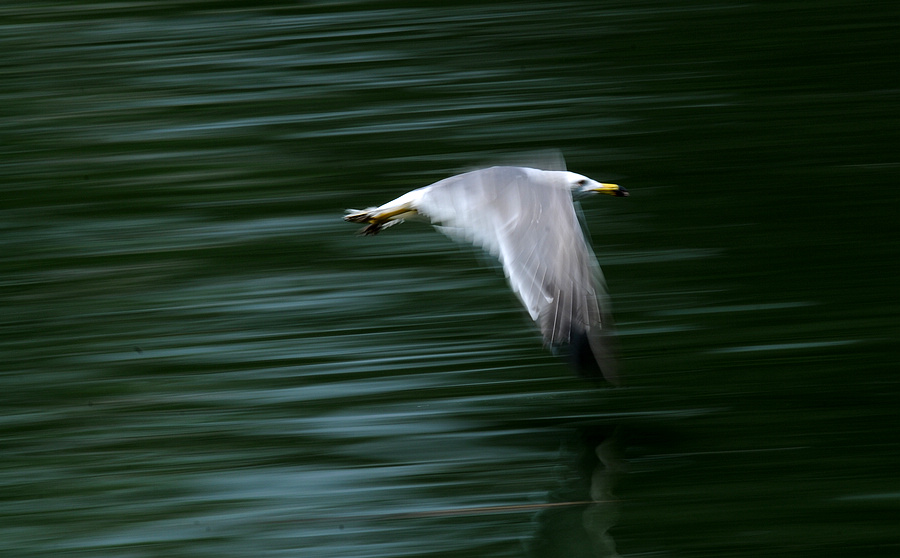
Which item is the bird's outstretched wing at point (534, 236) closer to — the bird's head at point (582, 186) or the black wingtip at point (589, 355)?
the black wingtip at point (589, 355)

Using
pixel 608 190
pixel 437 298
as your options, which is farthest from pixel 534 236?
pixel 437 298

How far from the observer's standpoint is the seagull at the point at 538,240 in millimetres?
3086

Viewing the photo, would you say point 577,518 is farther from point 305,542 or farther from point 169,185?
point 169,185

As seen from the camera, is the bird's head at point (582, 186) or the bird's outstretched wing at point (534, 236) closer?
the bird's outstretched wing at point (534, 236)

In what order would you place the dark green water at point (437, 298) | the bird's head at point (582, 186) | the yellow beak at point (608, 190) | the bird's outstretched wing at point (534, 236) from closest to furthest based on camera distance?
the bird's outstretched wing at point (534, 236)
the dark green water at point (437, 298)
the bird's head at point (582, 186)
the yellow beak at point (608, 190)

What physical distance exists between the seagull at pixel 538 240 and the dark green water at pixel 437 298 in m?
0.48

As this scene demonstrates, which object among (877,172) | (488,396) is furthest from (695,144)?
(488,396)

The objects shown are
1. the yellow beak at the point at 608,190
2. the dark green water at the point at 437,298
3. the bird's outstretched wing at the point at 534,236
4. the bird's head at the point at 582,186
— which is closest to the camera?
the bird's outstretched wing at the point at 534,236

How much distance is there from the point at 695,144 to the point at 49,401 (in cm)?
291

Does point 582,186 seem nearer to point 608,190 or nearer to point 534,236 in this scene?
point 608,190

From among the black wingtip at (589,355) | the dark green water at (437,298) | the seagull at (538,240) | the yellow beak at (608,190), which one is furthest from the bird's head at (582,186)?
the black wingtip at (589,355)

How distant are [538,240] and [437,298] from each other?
3.89 feet

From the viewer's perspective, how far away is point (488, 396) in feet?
12.4

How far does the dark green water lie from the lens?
3307 millimetres
